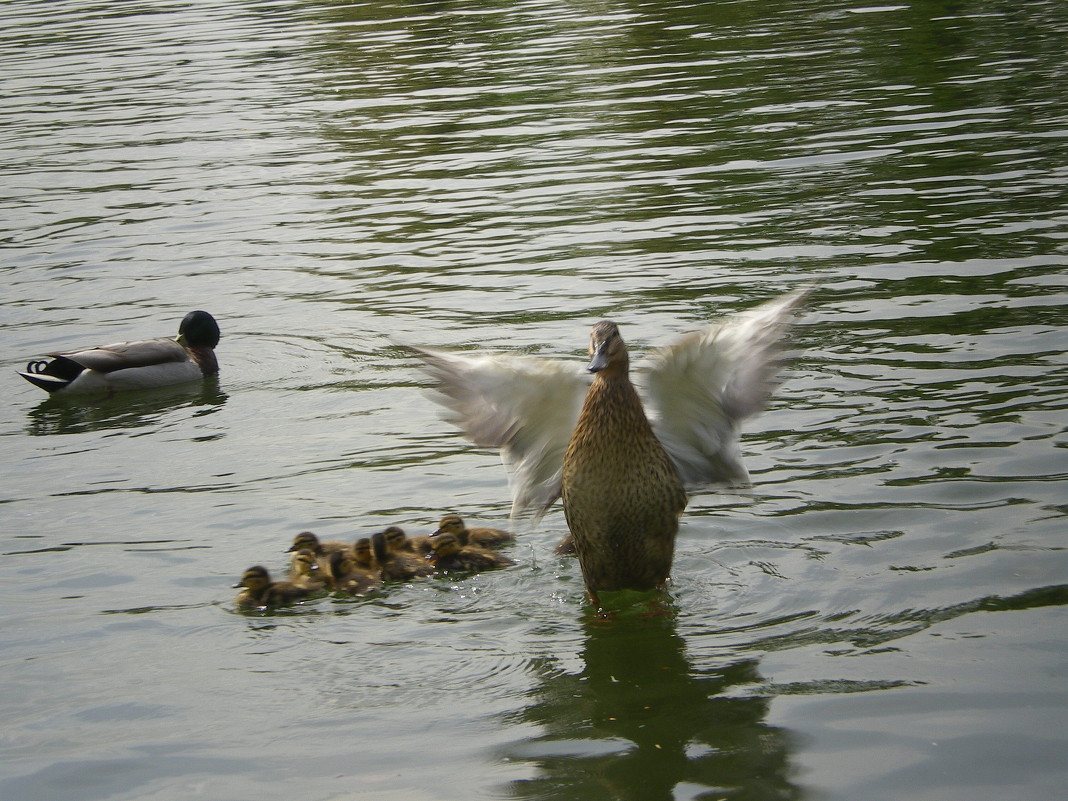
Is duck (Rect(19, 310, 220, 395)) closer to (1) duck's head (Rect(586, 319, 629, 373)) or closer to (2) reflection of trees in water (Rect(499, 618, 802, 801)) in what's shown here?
(1) duck's head (Rect(586, 319, 629, 373))

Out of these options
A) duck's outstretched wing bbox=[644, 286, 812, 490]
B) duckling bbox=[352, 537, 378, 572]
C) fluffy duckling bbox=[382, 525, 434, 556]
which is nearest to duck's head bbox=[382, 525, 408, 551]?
fluffy duckling bbox=[382, 525, 434, 556]

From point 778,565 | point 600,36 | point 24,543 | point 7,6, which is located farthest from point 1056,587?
point 7,6

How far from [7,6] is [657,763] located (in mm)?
35576

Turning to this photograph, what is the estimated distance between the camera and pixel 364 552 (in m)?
6.14

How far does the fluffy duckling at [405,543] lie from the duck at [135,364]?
3.76m

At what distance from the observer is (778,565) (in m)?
5.79

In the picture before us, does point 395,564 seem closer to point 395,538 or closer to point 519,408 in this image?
point 395,538

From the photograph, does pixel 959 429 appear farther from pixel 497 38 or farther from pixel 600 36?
pixel 497 38

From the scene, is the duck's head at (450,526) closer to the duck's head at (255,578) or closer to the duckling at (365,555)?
the duckling at (365,555)

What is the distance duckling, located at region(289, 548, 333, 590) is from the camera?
6035 mm

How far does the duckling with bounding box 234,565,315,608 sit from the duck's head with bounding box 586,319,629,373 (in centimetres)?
168

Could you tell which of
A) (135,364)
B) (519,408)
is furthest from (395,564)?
(135,364)

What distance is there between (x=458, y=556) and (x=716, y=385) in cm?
144

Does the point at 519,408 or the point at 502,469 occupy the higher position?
the point at 519,408
